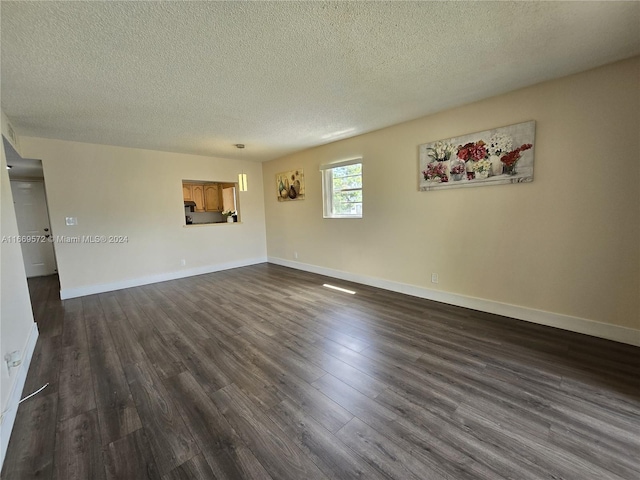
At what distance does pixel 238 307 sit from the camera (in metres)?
3.58

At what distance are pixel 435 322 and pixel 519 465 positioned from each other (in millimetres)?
1656

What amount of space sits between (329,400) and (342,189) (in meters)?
3.58

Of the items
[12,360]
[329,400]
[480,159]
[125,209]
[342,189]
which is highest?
[480,159]

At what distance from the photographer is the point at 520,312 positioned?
2.90 metres

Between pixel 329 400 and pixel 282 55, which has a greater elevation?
Result: pixel 282 55

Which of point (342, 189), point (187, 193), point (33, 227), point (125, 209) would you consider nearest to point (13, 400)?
point (125, 209)

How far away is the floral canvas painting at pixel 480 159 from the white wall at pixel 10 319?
4.18 metres

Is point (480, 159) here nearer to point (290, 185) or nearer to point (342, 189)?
point (342, 189)

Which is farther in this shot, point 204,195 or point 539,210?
point 204,195

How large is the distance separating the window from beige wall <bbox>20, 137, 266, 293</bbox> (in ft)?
7.58

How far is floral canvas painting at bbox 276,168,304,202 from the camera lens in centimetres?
538

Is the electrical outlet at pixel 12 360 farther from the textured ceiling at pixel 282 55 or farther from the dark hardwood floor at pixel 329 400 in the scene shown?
the textured ceiling at pixel 282 55

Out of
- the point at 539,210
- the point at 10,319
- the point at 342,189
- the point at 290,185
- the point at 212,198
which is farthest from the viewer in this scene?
the point at 212,198

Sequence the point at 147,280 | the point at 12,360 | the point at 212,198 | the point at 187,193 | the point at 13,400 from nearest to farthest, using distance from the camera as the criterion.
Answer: the point at 13,400
the point at 12,360
the point at 147,280
the point at 187,193
the point at 212,198
